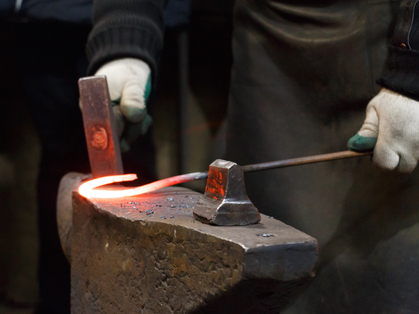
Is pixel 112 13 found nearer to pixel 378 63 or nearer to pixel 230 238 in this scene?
pixel 378 63

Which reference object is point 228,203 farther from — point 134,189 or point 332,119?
point 332,119

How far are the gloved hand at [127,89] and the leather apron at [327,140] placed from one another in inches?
15.0

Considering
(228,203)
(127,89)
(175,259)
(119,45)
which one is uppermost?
(119,45)

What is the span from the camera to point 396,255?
1305 mm

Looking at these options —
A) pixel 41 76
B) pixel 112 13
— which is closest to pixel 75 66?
pixel 41 76

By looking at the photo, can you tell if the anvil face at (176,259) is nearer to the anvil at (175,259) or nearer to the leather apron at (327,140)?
the anvil at (175,259)

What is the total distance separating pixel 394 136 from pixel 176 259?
690mm

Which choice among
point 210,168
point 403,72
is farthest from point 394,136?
point 210,168

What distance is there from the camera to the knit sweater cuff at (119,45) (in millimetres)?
1638

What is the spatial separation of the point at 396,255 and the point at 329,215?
275mm

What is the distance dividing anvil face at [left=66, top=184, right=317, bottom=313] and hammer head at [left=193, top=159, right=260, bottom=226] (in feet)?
0.07

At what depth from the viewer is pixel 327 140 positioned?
1.55m

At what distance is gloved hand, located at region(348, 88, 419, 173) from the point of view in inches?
44.5

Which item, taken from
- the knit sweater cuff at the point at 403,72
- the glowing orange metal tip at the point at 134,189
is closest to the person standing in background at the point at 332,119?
the knit sweater cuff at the point at 403,72
